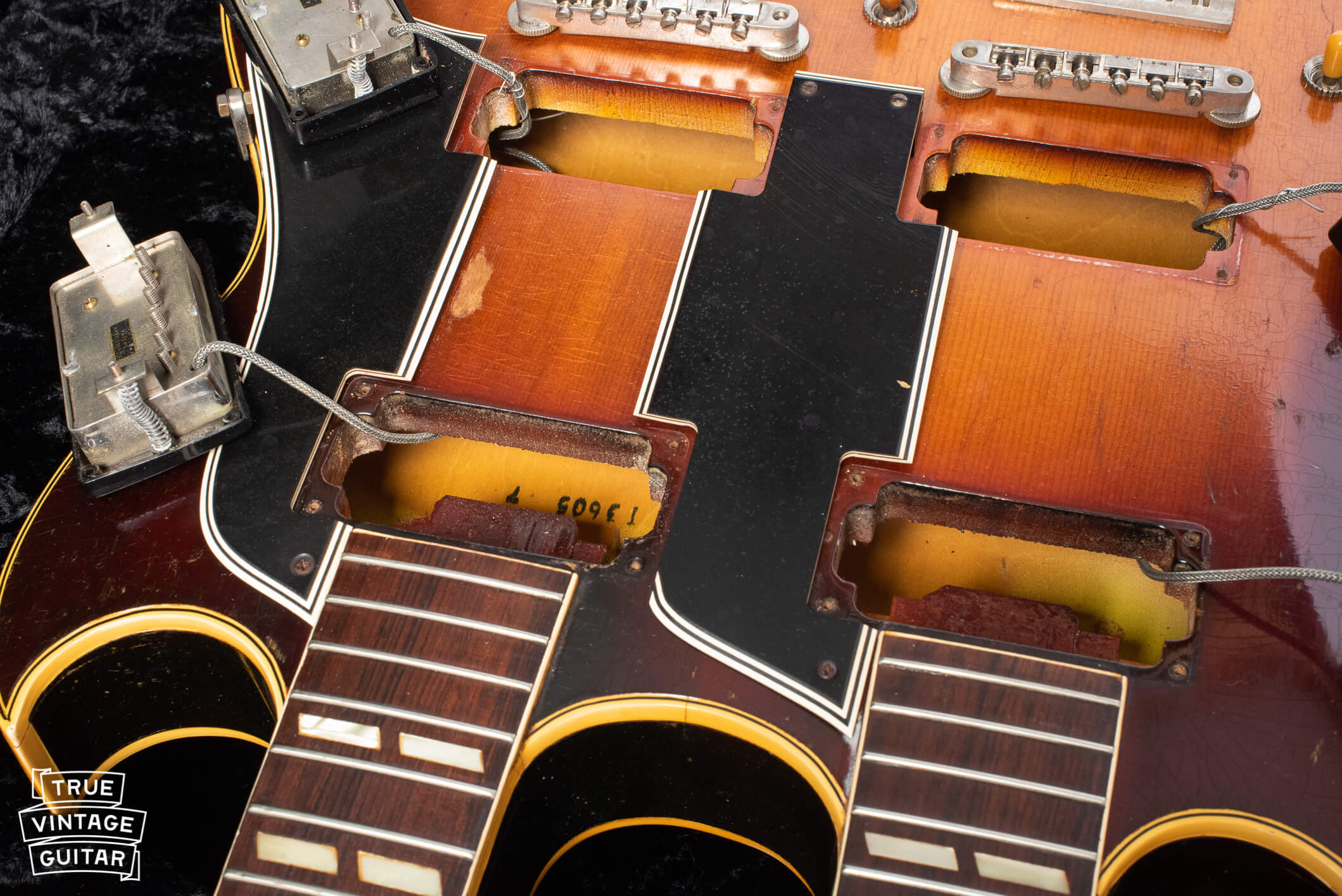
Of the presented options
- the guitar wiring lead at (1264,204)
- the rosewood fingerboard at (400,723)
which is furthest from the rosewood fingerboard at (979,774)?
the guitar wiring lead at (1264,204)

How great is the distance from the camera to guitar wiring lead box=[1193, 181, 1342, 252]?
1.73 m

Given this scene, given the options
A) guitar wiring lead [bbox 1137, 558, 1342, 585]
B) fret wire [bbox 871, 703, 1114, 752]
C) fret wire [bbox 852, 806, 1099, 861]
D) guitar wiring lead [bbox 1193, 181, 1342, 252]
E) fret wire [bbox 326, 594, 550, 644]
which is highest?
guitar wiring lead [bbox 1193, 181, 1342, 252]

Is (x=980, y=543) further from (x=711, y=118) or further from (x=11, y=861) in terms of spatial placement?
(x=11, y=861)

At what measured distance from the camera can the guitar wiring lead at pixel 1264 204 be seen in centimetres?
173

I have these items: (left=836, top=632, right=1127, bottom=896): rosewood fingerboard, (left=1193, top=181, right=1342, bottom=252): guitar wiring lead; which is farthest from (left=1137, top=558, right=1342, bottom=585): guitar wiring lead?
(left=1193, top=181, right=1342, bottom=252): guitar wiring lead

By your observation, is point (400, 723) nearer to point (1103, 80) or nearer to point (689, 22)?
point (689, 22)

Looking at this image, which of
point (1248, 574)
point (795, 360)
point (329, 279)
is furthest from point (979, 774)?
point (329, 279)

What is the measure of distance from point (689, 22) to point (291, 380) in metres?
0.92

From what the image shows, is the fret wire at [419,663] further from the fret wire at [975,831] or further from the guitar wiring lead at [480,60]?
the guitar wiring lead at [480,60]

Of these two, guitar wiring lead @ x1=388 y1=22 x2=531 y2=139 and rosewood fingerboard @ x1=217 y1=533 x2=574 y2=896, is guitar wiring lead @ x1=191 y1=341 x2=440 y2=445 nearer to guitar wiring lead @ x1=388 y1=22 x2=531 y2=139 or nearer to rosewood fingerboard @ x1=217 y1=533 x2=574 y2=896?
rosewood fingerboard @ x1=217 y1=533 x2=574 y2=896

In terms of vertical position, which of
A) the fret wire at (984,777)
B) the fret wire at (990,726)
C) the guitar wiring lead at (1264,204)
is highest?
the guitar wiring lead at (1264,204)

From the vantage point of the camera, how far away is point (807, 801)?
154 cm

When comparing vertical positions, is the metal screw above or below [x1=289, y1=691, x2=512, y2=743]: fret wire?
above

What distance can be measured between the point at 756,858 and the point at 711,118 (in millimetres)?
1292
